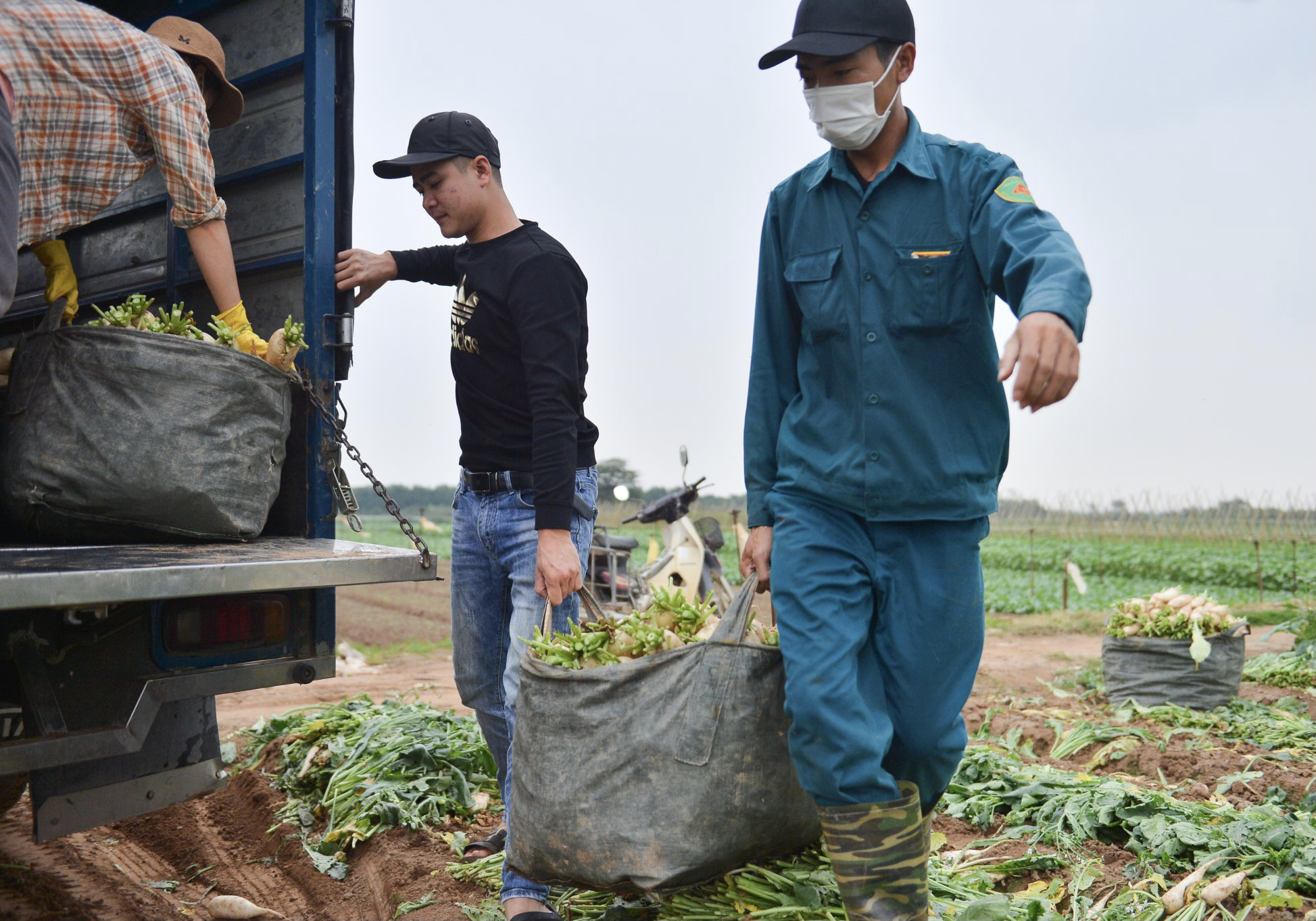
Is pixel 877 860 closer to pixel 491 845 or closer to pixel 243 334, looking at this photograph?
pixel 491 845

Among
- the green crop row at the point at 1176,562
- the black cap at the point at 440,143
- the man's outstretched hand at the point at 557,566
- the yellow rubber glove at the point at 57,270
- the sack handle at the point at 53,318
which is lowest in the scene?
the green crop row at the point at 1176,562

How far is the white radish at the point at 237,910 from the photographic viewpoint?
3023 mm

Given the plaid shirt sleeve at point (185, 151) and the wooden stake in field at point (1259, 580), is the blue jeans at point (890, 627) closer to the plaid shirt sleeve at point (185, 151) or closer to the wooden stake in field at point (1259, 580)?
the plaid shirt sleeve at point (185, 151)

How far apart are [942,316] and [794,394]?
1.48 ft

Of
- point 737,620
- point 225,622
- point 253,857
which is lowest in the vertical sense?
point 253,857

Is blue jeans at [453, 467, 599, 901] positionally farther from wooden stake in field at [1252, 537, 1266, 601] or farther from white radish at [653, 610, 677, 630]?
wooden stake in field at [1252, 537, 1266, 601]

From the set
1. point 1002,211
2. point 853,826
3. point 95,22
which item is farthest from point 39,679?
point 1002,211

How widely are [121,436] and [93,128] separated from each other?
0.88 meters

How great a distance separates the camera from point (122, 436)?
2.51m

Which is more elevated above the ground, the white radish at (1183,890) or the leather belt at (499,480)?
the leather belt at (499,480)

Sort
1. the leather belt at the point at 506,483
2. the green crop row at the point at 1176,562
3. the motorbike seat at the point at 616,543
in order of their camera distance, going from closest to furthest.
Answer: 1. the leather belt at the point at 506,483
2. the motorbike seat at the point at 616,543
3. the green crop row at the point at 1176,562

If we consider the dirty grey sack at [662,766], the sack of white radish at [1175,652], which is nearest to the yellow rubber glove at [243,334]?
the dirty grey sack at [662,766]

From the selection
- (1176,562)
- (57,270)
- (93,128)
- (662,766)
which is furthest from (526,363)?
(1176,562)

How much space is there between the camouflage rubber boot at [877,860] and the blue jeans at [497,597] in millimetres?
1007
